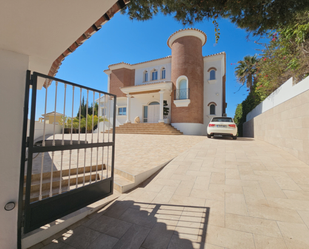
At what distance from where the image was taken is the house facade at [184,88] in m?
15.9

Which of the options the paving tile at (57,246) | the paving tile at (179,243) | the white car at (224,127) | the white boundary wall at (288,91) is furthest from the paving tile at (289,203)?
the white car at (224,127)

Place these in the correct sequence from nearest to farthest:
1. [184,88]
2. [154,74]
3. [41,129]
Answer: [41,129] → [184,88] → [154,74]

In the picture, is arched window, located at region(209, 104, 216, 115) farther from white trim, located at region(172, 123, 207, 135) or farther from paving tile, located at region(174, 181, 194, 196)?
paving tile, located at region(174, 181, 194, 196)

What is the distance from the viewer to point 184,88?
16250 millimetres

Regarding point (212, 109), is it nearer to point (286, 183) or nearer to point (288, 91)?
point (288, 91)

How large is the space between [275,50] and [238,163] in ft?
20.6

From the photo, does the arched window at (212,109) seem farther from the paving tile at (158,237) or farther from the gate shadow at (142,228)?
the paving tile at (158,237)

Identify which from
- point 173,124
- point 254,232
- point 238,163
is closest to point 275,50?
point 238,163

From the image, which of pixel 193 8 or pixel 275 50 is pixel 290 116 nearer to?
pixel 275 50

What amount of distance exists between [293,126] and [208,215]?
449cm

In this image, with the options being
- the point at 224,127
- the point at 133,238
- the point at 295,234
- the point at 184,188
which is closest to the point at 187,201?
the point at 184,188

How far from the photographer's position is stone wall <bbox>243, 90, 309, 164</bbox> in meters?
4.09

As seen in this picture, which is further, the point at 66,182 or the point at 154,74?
the point at 154,74

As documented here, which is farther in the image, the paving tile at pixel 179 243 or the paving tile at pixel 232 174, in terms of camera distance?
the paving tile at pixel 232 174
